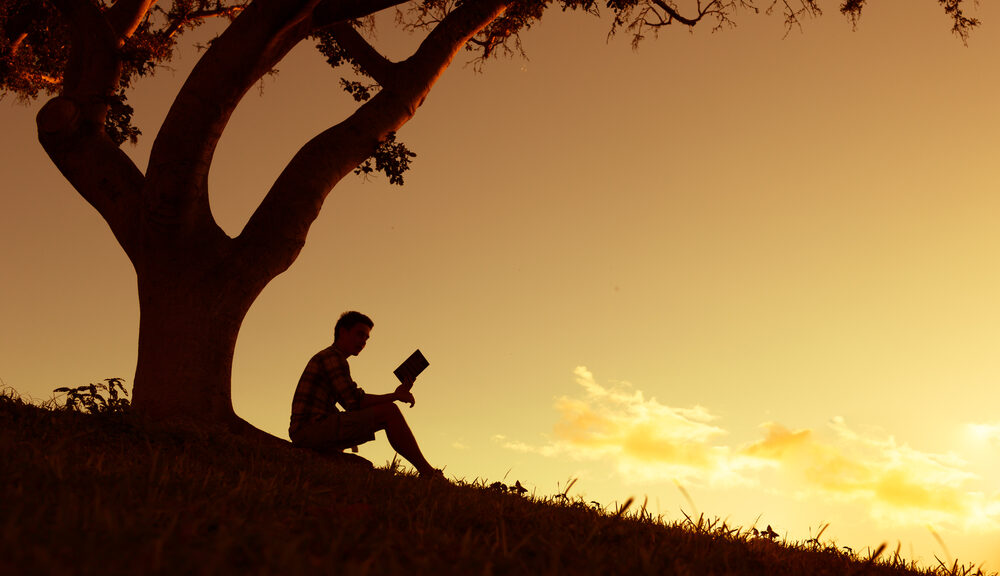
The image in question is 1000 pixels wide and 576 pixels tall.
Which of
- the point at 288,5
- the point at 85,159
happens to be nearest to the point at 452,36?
the point at 288,5

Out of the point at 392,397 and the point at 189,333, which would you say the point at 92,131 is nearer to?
the point at 189,333

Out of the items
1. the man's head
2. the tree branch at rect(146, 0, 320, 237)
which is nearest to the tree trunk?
the tree branch at rect(146, 0, 320, 237)

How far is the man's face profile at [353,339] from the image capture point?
8391mm

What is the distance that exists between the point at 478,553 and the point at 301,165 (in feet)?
21.9

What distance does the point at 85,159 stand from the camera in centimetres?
966

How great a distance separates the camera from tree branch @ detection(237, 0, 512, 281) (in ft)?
30.0

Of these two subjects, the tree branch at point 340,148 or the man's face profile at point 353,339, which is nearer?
the man's face profile at point 353,339

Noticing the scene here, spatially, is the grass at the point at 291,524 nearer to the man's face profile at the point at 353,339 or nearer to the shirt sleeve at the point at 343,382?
the shirt sleeve at the point at 343,382

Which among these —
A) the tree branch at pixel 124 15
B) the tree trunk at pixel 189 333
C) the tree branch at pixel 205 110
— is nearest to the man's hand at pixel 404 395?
the tree trunk at pixel 189 333

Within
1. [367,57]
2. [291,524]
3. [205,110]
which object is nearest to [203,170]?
[205,110]

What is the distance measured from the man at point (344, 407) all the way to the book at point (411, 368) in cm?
6

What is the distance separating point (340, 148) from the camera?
968cm

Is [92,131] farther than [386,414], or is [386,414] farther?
[92,131]

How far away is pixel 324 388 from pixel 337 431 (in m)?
0.54
